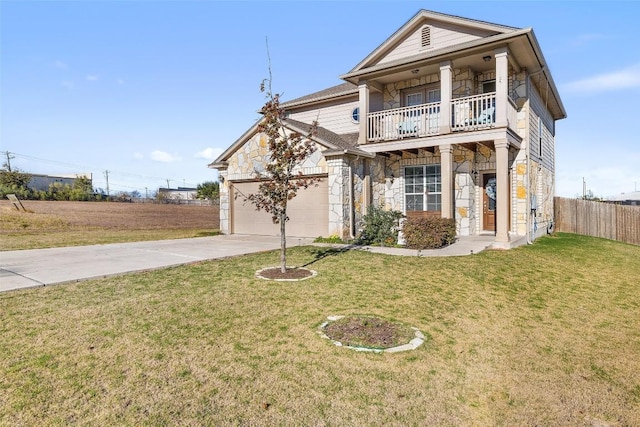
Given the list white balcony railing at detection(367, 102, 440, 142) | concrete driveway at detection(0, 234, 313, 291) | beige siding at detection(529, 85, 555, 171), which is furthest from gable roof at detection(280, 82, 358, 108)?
concrete driveway at detection(0, 234, 313, 291)

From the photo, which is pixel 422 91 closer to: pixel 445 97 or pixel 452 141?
pixel 445 97

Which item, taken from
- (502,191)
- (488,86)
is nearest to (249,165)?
(502,191)

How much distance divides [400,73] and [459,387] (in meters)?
12.7

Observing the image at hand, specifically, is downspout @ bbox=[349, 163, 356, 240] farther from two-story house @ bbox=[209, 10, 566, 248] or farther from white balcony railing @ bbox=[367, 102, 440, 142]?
white balcony railing @ bbox=[367, 102, 440, 142]

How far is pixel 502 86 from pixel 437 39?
353cm

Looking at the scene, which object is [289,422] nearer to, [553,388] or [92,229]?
[553,388]

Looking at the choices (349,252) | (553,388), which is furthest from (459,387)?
(349,252)

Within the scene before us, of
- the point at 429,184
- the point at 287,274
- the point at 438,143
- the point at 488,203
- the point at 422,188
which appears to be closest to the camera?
the point at 287,274

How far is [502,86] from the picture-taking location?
11.0 metres

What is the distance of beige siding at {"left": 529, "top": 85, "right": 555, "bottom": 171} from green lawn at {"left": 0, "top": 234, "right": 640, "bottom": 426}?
8.74 m

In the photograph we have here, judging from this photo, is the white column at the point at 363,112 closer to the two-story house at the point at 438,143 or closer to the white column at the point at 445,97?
the two-story house at the point at 438,143

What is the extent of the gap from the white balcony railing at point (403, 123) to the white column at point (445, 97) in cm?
51

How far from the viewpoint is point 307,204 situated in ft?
46.5

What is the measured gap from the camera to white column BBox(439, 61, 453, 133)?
476 inches
